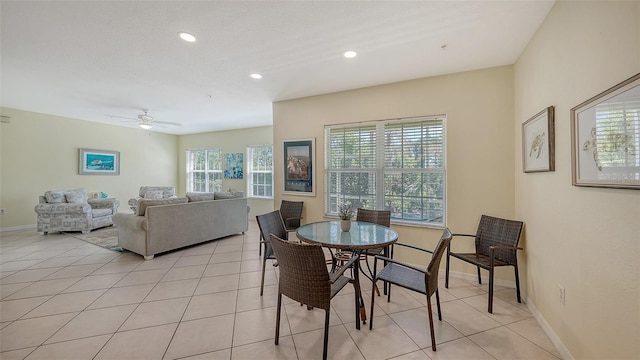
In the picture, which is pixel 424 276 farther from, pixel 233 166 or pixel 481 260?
pixel 233 166

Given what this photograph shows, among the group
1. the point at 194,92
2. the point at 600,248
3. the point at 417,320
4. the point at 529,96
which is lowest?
the point at 417,320

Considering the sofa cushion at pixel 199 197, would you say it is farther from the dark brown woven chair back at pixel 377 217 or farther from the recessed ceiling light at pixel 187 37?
the dark brown woven chair back at pixel 377 217

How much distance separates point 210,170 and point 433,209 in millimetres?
6532

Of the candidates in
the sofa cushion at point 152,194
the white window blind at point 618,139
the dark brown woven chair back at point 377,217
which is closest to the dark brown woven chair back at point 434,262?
the white window blind at point 618,139

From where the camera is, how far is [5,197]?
192 inches

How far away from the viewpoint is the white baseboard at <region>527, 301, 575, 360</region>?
166cm

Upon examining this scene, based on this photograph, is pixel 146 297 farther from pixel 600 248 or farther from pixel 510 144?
pixel 510 144

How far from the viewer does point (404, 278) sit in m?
2.00

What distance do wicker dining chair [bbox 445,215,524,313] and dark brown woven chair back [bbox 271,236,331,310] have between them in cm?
166

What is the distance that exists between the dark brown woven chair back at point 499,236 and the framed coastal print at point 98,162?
833 centimetres

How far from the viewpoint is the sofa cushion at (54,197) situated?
4953 mm

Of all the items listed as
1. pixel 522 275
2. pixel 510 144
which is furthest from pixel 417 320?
pixel 510 144

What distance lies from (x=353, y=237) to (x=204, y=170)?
6744 millimetres

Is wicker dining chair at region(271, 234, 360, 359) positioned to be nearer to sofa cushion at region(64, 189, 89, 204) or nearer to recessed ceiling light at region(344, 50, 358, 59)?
recessed ceiling light at region(344, 50, 358, 59)
